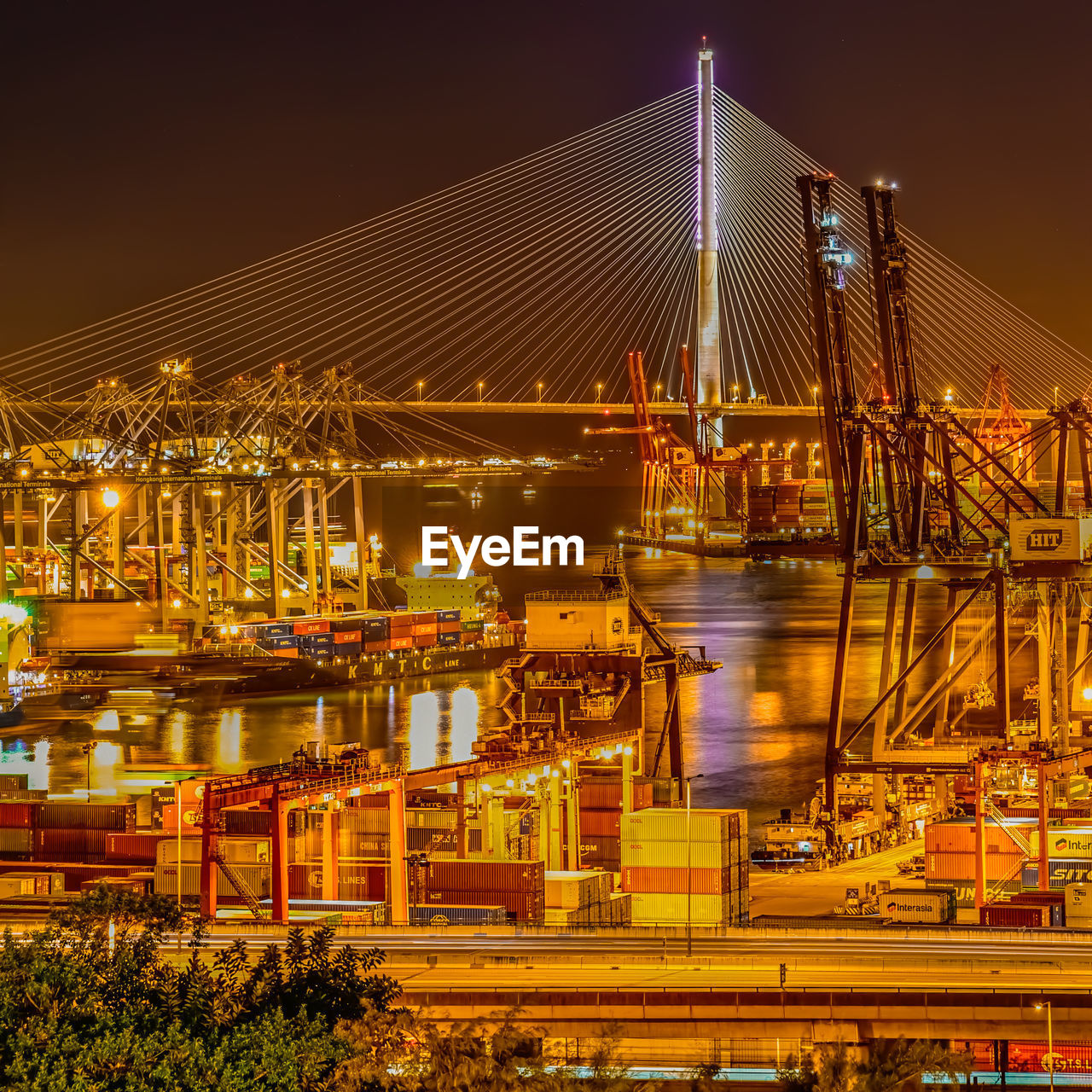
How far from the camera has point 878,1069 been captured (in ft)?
19.6

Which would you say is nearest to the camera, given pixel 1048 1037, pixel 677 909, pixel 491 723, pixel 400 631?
pixel 1048 1037

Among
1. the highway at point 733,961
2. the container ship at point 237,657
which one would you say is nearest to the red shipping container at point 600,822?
the highway at point 733,961

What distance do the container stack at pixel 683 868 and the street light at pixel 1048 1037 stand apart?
8.58 ft

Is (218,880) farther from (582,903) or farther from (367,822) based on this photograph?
(582,903)

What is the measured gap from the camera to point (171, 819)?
441 inches

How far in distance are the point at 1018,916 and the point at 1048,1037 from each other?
2927 millimetres

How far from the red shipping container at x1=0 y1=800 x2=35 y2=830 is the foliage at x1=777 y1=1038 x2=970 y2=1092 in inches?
265

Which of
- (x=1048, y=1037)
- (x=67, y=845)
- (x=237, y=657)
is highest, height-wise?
(x=237, y=657)

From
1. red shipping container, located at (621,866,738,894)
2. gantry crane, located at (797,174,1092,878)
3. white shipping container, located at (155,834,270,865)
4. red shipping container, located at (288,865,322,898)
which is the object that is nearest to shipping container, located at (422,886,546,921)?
red shipping container, located at (621,866,738,894)

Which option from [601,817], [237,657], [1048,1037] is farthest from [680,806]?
[237,657]

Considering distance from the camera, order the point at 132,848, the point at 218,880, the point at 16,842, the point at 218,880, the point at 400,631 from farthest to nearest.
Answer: the point at 400,631 < the point at 16,842 < the point at 132,848 < the point at 218,880 < the point at 218,880

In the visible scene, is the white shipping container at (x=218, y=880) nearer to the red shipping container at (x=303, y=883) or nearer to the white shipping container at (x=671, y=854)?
the red shipping container at (x=303, y=883)

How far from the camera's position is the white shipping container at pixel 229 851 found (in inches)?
400

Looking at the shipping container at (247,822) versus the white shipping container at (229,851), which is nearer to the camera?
the white shipping container at (229,851)
